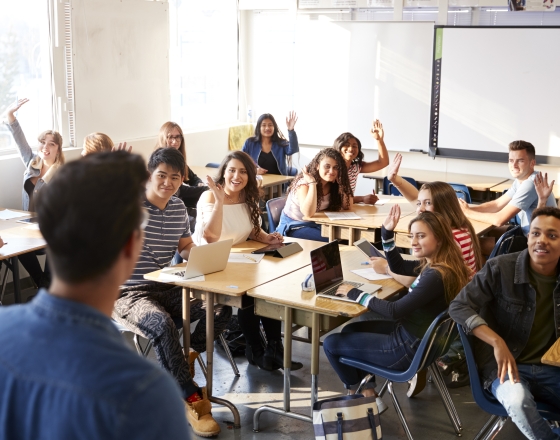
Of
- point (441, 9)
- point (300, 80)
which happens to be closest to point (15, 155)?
point (300, 80)

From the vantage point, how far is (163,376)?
102 cm

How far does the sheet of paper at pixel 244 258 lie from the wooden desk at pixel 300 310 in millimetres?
404

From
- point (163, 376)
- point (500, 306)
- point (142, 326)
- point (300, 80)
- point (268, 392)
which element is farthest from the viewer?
point (300, 80)

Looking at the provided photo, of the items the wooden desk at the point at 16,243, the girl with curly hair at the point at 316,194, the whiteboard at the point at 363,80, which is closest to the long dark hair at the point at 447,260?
the girl with curly hair at the point at 316,194

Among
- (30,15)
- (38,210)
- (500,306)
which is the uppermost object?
(30,15)

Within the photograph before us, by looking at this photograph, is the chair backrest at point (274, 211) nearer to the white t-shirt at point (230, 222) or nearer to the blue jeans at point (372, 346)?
the white t-shirt at point (230, 222)

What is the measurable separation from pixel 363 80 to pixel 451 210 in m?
4.50

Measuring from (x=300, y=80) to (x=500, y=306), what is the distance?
6050mm

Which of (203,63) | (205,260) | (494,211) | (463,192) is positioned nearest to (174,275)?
(205,260)

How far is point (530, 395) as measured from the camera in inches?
112

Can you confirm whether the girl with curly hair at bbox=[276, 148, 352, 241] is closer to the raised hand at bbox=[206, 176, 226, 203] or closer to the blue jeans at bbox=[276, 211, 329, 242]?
the blue jeans at bbox=[276, 211, 329, 242]

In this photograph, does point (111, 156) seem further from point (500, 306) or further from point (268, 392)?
point (268, 392)

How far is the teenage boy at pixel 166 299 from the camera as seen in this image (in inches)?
141

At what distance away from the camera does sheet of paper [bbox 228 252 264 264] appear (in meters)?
4.12
